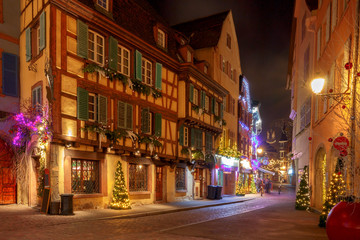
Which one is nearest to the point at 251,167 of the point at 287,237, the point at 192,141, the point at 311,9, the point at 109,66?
the point at 192,141

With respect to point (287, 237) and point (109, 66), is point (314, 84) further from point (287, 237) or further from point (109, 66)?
point (109, 66)

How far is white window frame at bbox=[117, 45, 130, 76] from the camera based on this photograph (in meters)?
15.4

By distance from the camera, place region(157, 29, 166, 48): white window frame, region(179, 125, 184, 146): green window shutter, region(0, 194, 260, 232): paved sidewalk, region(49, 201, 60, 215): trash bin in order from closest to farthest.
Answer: region(0, 194, 260, 232): paved sidewalk, region(49, 201, 60, 215): trash bin, region(157, 29, 166, 48): white window frame, region(179, 125, 184, 146): green window shutter

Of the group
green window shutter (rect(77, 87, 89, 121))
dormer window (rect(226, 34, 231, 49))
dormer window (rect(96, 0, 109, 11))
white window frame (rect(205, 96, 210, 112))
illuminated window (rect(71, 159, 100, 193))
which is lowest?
illuminated window (rect(71, 159, 100, 193))

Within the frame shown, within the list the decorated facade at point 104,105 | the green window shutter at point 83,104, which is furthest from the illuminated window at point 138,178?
the green window shutter at point 83,104

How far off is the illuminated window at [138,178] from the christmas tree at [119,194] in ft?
6.10

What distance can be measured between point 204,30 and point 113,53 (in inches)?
550

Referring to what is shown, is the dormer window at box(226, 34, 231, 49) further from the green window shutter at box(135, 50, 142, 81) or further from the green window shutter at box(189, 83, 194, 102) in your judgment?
the green window shutter at box(135, 50, 142, 81)

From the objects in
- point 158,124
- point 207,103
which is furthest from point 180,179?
point 207,103

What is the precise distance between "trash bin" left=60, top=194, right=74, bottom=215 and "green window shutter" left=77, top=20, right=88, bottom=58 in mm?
5602

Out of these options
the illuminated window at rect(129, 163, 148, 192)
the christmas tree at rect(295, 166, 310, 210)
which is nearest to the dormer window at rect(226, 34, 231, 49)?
the christmas tree at rect(295, 166, 310, 210)

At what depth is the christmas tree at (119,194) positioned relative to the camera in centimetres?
1417

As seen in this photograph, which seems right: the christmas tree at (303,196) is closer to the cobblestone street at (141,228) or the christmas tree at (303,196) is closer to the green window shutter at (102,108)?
the cobblestone street at (141,228)

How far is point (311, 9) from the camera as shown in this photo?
19.8 meters
